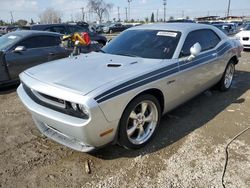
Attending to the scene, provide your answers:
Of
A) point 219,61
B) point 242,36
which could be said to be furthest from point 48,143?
point 242,36

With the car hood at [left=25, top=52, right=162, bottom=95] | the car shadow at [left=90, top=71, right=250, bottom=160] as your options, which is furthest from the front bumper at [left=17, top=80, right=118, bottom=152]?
the car shadow at [left=90, top=71, right=250, bottom=160]

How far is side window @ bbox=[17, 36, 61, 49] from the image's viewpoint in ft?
21.4

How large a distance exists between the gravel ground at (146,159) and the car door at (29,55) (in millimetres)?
1988

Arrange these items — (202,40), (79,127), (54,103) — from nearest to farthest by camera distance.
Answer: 1. (79,127)
2. (54,103)
3. (202,40)

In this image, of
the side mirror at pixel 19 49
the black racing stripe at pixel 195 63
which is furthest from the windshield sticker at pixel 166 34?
the side mirror at pixel 19 49

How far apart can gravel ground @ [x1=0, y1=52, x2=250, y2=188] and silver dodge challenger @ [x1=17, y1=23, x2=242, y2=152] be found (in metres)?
0.31

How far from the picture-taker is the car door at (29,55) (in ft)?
19.9

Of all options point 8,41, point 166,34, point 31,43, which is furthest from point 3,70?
point 166,34

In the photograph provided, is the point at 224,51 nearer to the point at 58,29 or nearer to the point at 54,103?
the point at 54,103

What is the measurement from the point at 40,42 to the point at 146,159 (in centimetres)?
483

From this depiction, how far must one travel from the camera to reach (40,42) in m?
6.79

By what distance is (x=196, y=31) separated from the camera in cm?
451

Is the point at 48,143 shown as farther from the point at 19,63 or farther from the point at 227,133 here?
the point at 19,63

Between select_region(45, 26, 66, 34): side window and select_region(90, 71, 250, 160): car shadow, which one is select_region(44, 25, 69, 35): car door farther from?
select_region(90, 71, 250, 160): car shadow
